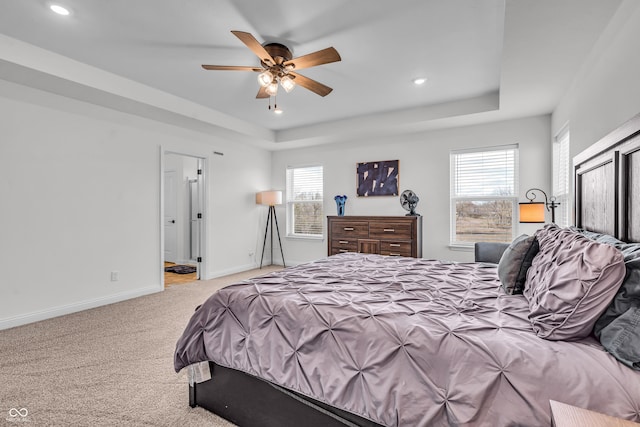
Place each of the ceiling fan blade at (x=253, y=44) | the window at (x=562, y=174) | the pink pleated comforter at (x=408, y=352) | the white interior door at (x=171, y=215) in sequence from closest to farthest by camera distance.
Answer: the pink pleated comforter at (x=408, y=352) < the ceiling fan blade at (x=253, y=44) < the window at (x=562, y=174) < the white interior door at (x=171, y=215)

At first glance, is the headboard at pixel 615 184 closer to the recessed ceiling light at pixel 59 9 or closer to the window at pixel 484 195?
the window at pixel 484 195

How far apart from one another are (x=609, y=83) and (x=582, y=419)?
2325 mm

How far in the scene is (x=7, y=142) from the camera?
10.1 ft

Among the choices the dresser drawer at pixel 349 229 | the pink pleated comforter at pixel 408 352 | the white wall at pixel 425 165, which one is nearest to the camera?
the pink pleated comforter at pixel 408 352

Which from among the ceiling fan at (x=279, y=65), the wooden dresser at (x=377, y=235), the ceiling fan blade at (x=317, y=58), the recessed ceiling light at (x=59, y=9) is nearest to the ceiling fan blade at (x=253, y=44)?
the ceiling fan at (x=279, y=65)

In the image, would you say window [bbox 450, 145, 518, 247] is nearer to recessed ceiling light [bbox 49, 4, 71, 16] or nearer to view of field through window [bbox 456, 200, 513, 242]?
view of field through window [bbox 456, 200, 513, 242]

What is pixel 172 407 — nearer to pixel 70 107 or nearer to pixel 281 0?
pixel 281 0

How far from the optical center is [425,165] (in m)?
4.95

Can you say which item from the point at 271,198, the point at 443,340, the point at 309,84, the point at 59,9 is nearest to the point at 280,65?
the point at 309,84

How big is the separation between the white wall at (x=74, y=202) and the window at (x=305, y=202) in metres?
2.02

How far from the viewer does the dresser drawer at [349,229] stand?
4.94m

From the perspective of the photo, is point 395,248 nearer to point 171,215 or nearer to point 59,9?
point 59,9

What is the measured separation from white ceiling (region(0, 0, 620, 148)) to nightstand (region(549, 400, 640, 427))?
2114mm

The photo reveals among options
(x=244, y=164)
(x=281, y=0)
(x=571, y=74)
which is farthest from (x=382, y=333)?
(x=244, y=164)
